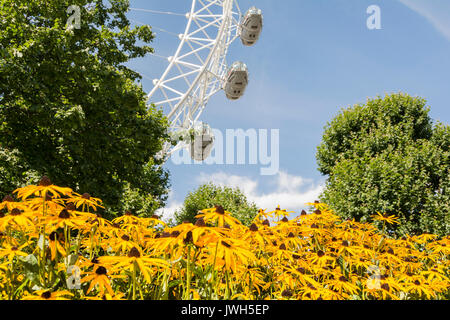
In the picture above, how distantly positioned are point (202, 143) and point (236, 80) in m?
8.21

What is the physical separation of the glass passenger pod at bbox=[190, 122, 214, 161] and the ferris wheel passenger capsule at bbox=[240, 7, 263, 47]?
38.8ft

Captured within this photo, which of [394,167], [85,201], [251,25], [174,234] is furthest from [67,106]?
[251,25]

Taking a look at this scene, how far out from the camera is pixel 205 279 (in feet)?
7.10

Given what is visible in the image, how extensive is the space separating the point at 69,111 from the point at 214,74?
21818 mm

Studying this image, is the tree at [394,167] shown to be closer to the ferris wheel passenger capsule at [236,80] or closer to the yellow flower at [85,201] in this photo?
the yellow flower at [85,201]

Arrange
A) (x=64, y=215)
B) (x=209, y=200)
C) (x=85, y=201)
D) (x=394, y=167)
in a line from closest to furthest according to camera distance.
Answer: (x=64, y=215) → (x=85, y=201) → (x=394, y=167) → (x=209, y=200)

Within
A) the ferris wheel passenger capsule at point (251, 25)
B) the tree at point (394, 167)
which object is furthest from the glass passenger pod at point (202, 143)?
the tree at point (394, 167)

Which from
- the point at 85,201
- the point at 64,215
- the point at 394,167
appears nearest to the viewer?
the point at 64,215

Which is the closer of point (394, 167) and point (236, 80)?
point (394, 167)

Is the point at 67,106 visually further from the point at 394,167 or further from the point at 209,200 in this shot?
the point at 209,200

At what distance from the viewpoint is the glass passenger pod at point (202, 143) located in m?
33.2

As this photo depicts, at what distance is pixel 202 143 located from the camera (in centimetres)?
3500
